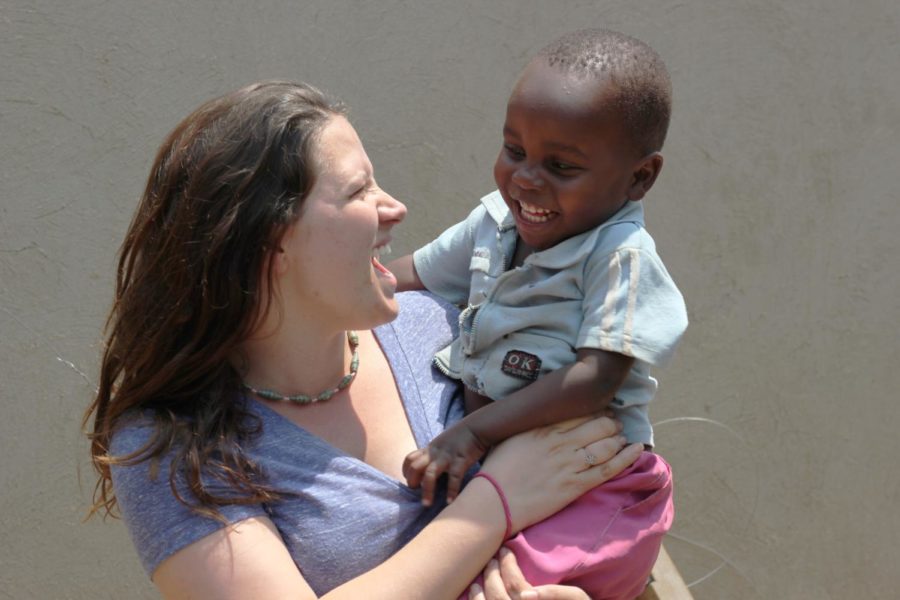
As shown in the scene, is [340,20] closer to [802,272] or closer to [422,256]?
[422,256]

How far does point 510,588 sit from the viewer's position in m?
1.97

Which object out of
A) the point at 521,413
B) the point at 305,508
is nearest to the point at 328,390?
the point at 305,508

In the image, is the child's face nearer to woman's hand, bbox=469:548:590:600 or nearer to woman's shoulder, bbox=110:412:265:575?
woman's hand, bbox=469:548:590:600

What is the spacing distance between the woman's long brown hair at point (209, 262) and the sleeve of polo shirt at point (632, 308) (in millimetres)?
576

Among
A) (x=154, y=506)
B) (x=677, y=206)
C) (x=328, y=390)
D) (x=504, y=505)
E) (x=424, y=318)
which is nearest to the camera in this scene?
(x=154, y=506)

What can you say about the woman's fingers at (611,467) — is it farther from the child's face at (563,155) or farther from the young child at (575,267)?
the child's face at (563,155)

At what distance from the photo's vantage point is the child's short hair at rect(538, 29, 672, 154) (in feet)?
6.83

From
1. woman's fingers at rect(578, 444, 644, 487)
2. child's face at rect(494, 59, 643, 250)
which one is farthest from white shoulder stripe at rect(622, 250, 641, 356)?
woman's fingers at rect(578, 444, 644, 487)

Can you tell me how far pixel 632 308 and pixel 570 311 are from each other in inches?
5.3

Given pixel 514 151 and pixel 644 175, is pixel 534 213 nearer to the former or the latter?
pixel 514 151

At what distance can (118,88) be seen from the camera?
10.8 feet

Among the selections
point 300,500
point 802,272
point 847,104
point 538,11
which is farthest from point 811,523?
point 300,500

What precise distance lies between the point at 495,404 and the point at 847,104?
2279 mm

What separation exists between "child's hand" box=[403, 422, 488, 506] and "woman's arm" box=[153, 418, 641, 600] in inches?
1.3
